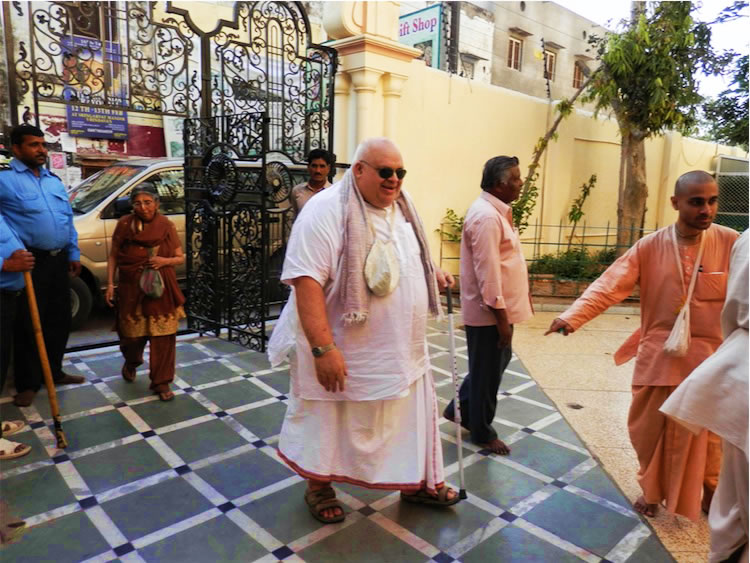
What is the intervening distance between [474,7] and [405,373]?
1482 cm

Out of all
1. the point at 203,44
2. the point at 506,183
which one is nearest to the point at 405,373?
the point at 506,183

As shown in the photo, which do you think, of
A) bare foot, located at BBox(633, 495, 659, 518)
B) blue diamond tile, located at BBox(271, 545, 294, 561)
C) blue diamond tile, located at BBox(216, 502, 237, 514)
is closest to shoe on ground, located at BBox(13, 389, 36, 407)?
blue diamond tile, located at BBox(216, 502, 237, 514)

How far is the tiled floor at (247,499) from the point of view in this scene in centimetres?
241

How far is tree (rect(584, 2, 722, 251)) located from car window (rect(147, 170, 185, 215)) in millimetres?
5737

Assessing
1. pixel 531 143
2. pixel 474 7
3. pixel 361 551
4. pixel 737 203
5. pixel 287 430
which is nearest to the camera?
pixel 361 551

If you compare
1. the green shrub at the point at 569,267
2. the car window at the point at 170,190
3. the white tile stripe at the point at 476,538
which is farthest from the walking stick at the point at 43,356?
the green shrub at the point at 569,267

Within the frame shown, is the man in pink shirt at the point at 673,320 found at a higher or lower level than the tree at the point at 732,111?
lower

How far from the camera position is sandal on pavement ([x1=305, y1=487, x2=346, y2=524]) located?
2.58 meters

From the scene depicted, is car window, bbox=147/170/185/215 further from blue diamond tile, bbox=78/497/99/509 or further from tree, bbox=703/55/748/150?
tree, bbox=703/55/748/150

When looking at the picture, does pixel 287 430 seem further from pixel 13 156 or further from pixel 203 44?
pixel 203 44

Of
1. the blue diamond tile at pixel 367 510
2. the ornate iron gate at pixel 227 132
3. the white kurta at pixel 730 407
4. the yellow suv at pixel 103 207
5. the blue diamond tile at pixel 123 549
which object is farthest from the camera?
the yellow suv at pixel 103 207

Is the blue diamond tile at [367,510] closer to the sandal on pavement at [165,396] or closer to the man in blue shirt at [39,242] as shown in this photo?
the sandal on pavement at [165,396]

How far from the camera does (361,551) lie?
2404 mm

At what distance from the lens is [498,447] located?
3.32 m
